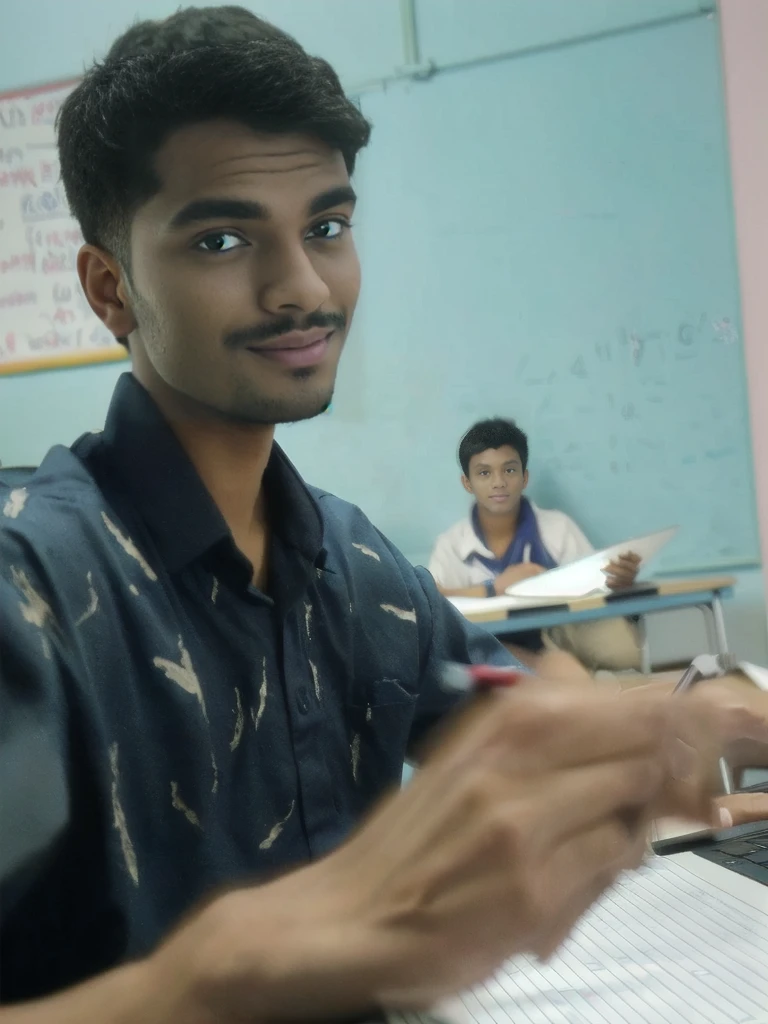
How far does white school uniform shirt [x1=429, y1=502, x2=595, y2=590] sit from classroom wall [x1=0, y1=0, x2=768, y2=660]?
30 mm

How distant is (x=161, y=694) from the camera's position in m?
0.38

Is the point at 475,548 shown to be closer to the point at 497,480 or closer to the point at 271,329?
the point at 497,480

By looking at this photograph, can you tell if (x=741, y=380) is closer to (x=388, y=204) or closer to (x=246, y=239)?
(x=388, y=204)

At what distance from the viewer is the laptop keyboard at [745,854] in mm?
344

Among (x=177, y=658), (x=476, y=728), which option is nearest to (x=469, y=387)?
(x=177, y=658)

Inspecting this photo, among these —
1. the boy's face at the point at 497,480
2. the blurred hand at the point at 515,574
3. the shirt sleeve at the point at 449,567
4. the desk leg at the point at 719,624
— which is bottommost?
the desk leg at the point at 719,624

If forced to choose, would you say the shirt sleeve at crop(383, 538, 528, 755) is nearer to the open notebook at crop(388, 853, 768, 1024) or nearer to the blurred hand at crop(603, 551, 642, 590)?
the open notebook at crop(388, 853, 768, 1024)

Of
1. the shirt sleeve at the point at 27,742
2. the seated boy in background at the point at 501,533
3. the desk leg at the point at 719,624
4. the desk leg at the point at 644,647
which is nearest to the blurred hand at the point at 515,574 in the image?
the seated boy in background at the point at 501,533

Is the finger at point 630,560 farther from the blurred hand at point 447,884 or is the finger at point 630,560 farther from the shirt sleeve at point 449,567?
the blurred hand at point 447,884

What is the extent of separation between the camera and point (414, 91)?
38.9 inches

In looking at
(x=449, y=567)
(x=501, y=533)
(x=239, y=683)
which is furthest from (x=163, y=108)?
(x=501, y=533)

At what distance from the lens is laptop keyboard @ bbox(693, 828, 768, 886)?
344 millimetres

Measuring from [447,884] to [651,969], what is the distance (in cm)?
10

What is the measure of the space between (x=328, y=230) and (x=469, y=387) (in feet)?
2.02
